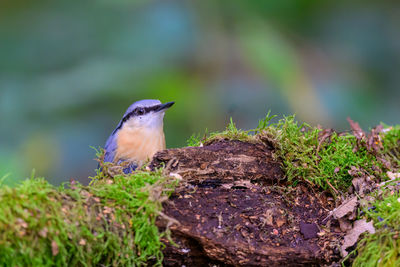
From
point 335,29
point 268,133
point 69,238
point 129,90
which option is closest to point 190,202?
point 69,238

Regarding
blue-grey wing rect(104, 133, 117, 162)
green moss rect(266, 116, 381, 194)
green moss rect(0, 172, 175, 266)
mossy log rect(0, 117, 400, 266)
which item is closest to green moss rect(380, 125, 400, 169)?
mossy log rect(0, 117, 400, 266)

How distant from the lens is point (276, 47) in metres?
3.98

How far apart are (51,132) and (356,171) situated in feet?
8.63

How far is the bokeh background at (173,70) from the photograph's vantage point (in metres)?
3.87

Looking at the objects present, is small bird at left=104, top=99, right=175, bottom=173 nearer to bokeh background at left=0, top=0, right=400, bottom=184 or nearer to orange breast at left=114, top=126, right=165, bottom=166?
orange breast at left=114, top=126, right=165, bottom=166

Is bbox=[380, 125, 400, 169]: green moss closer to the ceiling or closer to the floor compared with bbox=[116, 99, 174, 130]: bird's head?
closer to the floor

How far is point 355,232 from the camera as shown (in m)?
1.90

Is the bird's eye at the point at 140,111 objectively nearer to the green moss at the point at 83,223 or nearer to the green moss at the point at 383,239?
the green moss at the point at 83,223

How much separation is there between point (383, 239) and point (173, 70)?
8.60ft

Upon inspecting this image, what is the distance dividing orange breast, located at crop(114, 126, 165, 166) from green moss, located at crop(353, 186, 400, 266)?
1694mm

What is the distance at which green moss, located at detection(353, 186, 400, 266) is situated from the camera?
5.65ft

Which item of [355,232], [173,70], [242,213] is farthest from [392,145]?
[173,70]

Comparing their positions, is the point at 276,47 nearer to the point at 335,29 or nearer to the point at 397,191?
the point at 335,29

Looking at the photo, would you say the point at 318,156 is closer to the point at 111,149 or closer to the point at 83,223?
the point at 83,223
